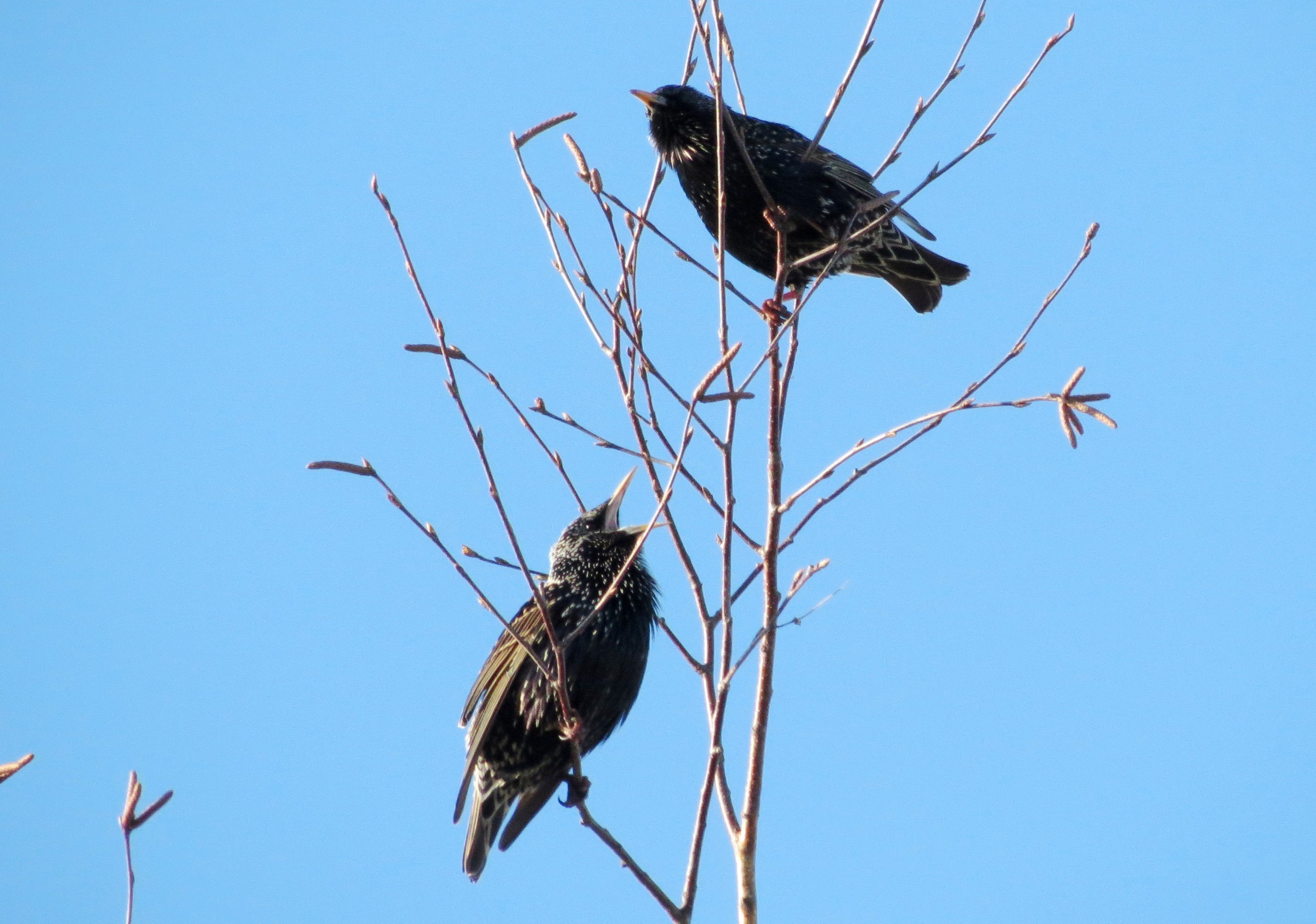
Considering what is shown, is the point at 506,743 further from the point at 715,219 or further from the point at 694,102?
the point at 694,102

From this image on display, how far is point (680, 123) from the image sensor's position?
448cm

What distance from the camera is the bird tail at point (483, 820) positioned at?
13.5ft

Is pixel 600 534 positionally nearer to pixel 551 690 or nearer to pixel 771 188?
pixel 551 690

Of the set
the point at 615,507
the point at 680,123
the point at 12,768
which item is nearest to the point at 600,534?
the point at 615,507

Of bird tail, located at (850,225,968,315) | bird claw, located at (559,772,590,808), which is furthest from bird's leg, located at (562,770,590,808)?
bird tail, located at (850,225,968,315)

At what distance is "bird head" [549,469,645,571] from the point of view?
4328mm

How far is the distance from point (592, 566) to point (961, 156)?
201 centimetres

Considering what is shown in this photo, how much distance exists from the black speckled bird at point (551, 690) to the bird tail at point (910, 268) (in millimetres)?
1297

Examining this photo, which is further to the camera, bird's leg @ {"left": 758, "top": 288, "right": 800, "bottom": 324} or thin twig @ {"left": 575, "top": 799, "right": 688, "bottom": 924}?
bird's leg @ {"left": 758, "top": 288, "right": 800, "bottom": 324}

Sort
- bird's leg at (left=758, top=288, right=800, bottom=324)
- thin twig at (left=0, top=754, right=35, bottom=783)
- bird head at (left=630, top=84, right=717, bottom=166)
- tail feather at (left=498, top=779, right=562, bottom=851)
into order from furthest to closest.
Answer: bird head at (left=630, top=84, right=717, bottom=166), tail feather at (left=498, top=779, right=562, bottom=851), bird's leg at (left=758, top=288, right=800, bottom=324), thin twig at (left=0, top=754, right=35, bottom=783)

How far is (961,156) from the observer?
9.08 ft

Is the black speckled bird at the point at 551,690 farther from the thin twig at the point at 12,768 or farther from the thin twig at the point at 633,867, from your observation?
the thin twig at the point at 12,768

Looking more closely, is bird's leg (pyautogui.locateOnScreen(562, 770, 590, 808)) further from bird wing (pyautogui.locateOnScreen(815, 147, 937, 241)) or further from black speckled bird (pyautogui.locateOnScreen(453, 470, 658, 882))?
bird wing (pyautogui.locateOnScreen(815, 147, 937, 241))

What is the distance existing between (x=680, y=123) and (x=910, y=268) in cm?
98
